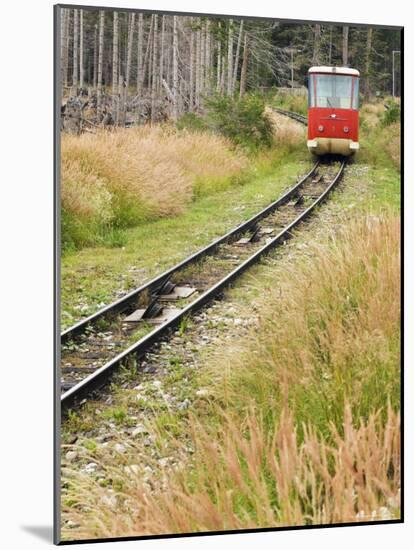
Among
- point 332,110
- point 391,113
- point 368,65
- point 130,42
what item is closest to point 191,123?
point 130,42

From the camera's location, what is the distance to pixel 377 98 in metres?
7.15

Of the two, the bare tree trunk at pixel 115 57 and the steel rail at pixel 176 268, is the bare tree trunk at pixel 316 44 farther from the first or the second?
the bare tree trunk at pixel 115 57

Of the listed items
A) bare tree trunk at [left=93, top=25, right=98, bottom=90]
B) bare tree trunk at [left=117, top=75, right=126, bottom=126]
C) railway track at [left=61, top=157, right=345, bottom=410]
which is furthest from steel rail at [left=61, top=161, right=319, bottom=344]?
bare tree trunk at [left=93, top=25, right=98, bottom=90]

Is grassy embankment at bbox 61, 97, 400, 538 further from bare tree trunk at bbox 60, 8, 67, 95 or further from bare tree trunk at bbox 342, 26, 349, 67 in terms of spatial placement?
bare tree trunk at bbox 60, 8, 67, 95

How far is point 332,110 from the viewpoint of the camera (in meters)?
7.10

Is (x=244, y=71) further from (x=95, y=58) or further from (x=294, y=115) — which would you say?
(x=95, y=58)

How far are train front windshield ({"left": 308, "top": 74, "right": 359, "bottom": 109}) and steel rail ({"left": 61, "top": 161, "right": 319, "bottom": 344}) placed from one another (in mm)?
400

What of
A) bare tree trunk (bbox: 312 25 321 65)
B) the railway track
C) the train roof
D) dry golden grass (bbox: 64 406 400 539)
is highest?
bare tree trunk (bbox: 312 25 321 65)

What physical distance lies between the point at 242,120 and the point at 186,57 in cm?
55

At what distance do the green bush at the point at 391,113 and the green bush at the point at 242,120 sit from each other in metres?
0.81

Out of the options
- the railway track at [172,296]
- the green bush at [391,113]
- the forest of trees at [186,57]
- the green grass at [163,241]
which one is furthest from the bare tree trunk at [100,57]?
the green bush at [391,113]

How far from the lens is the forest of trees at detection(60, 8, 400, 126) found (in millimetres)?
6340

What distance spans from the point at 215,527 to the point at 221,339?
1.10 metres

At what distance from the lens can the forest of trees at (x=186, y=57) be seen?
634cm
